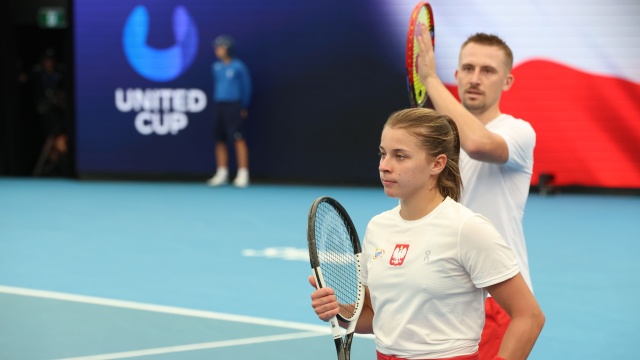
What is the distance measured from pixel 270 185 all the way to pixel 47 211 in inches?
172

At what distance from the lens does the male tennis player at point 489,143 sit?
4.14m

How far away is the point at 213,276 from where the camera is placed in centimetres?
888

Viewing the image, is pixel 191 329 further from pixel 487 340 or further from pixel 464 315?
pixel 464 315

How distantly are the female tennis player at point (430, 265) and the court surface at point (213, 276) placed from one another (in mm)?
3132

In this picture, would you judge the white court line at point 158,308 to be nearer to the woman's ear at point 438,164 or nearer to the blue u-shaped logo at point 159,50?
the woman's ear at point 438,164

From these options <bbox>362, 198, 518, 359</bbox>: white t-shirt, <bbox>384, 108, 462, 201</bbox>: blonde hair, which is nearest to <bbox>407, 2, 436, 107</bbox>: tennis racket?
<bbox>384, 108, 462, 201</bbox>: blonde hair

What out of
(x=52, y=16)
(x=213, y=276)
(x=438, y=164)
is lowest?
(x=213, y=276)

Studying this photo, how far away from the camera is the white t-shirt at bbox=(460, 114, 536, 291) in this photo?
14.0ft

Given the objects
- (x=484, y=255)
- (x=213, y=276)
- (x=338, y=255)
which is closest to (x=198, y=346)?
(x=213, y=276)

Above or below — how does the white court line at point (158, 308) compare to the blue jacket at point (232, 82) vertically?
below

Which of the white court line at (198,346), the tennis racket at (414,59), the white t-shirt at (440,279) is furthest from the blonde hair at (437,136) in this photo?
the white court line at (198,346)

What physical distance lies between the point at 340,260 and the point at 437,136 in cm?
59

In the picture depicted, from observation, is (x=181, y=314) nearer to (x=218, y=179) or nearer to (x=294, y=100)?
(x=218, y=179)

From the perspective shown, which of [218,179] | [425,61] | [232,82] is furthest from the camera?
[218,179]
